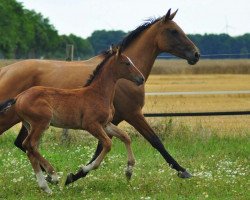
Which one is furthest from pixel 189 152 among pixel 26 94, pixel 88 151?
pixel 26 94

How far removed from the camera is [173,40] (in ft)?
33.8

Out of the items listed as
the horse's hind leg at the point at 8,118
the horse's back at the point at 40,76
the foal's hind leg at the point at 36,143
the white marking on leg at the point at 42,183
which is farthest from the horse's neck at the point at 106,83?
the horse's hind leg at the point at 8,118

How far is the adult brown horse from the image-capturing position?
31.8 ft

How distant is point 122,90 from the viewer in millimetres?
9750

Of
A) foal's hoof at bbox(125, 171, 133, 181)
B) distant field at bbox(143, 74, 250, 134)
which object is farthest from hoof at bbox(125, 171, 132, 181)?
distant field at bbox(143, 74, 250, 134)

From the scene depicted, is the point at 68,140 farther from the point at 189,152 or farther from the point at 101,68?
the point at 101,68

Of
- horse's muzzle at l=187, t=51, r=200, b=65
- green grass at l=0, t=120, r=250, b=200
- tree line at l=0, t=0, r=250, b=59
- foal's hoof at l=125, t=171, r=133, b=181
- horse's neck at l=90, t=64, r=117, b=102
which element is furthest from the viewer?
tree line at l=0, t=0, r=250, b=59

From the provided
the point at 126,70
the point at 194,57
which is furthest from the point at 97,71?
the point at 194,57

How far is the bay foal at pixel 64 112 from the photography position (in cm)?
842

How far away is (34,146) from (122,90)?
1.77m

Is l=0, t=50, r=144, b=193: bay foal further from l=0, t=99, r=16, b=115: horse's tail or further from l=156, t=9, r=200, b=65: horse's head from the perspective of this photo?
l=156, t=9, r=200, b=65: horse's head

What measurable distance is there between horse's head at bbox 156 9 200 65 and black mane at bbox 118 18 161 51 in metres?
0.16

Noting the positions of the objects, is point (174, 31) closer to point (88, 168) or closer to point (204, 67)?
point (88, 168)

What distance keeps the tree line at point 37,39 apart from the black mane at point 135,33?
100ft
